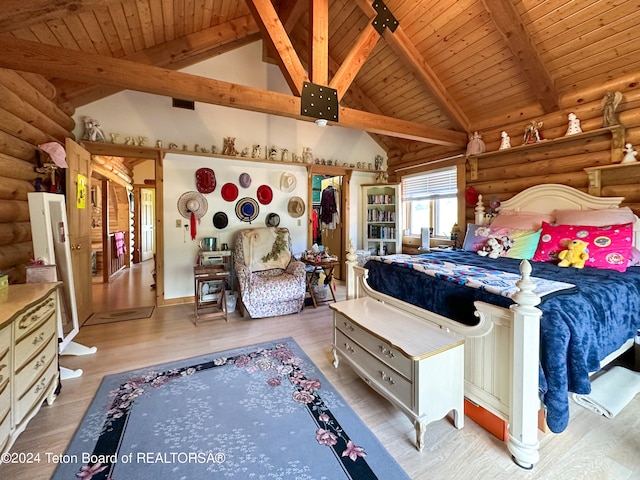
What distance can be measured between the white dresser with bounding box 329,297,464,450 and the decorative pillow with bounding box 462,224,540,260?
156cm

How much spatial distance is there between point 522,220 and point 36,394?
4310 mm

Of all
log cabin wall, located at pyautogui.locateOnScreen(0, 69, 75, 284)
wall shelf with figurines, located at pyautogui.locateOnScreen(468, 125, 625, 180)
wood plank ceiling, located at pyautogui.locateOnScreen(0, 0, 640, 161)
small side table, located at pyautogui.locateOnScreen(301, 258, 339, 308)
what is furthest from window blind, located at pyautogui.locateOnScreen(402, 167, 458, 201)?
log cabin wall, located at pyautogui.locateOnScreen(0, 69, 75, 284)

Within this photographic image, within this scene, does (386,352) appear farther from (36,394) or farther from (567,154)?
(567,154)

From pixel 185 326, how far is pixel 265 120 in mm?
3285

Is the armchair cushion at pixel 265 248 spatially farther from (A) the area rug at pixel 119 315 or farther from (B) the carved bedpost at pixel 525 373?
(B) the carved bedpost at pixel 525 373

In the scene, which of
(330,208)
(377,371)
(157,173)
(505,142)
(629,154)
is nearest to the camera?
(377,371)

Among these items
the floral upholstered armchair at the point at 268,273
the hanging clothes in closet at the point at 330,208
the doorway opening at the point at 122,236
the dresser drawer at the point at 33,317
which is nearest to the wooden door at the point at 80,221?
the doorway opening at the point at 122,236

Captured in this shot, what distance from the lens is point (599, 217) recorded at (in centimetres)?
260

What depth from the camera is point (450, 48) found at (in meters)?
3.42

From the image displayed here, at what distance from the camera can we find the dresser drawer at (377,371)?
158cm

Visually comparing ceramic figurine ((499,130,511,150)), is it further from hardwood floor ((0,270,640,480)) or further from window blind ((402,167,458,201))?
hardwood floor ((0,270,640,480))

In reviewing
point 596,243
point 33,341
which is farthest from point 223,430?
point 596,243

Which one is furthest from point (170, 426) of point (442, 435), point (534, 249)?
point (534, 249)

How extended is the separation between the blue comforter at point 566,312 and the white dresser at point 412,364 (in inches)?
9.0
